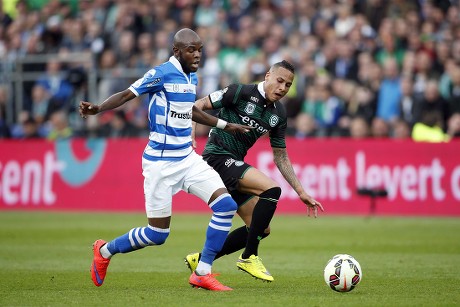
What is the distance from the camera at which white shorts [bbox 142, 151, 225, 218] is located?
9516mm

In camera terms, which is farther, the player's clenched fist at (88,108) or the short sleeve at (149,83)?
the short sleeve at (149,83)

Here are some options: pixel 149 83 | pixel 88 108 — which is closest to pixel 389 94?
pixel 149 83

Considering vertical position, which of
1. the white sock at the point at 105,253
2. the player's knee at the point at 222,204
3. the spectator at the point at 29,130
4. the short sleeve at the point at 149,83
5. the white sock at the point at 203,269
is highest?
the short sleeve at the point at 149,83

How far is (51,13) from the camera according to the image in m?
26.4

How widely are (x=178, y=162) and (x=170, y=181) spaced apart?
214 mm

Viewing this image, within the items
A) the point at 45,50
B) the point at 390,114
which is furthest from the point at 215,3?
the point at 390,114

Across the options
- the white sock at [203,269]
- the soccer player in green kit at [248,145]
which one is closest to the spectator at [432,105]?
the soccer player in green kit at [248,145]

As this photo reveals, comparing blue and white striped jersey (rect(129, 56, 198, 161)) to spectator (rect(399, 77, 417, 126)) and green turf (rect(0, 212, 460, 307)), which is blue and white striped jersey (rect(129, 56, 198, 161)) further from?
spectator (rect(399, 77, 417, 126))

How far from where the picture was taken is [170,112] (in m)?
9.46

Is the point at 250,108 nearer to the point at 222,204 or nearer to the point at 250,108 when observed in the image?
the point at 250,108

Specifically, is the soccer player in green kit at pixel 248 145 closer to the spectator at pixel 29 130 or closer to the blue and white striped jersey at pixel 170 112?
the blue and white striped jersey at pixel 170 112

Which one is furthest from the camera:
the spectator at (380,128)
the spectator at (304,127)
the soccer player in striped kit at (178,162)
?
the spectator at (304,127)

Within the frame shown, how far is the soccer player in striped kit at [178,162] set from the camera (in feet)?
31.0

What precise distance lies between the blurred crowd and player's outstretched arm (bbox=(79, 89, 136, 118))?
1213 centimetres
